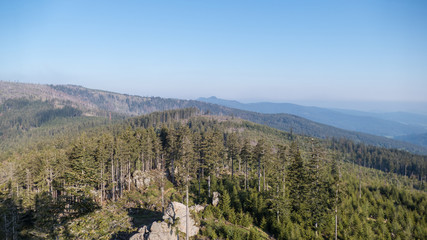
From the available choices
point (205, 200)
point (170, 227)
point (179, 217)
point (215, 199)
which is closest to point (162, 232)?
point (170, 227)

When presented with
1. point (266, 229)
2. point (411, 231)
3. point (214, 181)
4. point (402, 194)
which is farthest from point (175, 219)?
point (402, 194)

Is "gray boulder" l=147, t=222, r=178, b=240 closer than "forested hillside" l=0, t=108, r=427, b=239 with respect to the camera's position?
Yes

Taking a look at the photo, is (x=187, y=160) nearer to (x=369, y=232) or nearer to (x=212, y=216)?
(x=212, y=216)

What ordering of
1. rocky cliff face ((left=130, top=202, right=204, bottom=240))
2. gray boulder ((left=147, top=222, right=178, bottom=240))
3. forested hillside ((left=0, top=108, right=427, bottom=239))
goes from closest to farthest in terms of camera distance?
gray boulder ((left=147, top=222, right=178, bottom=240)) → rocky cliff face ((left=130, top=202, right=204, bottom=240)) → forested hillside ((left=0, top=108, right=427, bottom=239))

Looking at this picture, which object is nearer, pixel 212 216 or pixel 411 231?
pixel 212 216

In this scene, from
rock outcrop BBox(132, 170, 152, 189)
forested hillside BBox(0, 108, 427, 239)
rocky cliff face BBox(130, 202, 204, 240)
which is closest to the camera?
rocky cliff face BBox(130, 202, 204, 240)

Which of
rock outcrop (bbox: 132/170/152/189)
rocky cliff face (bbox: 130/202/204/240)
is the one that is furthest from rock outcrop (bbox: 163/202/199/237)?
rock outcrop (bbox: 132/170/152/189)

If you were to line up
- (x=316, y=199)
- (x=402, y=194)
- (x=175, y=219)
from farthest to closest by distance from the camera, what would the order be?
(x=402, y=194), (x=316, y=199), (x=175, y=219)

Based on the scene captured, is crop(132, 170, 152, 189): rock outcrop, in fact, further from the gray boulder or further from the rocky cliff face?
the gray boulder

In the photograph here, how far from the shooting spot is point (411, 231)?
1550 inches

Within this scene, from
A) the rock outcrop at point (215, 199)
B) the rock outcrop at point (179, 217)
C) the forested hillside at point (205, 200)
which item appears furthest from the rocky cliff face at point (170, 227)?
the rock outcrop at point (215, 199)

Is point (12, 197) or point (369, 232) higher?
point (12, 197)

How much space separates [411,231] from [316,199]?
75.8ft

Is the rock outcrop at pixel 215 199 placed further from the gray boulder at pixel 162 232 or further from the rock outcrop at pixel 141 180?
the rock outcrop at pixel 141 180
